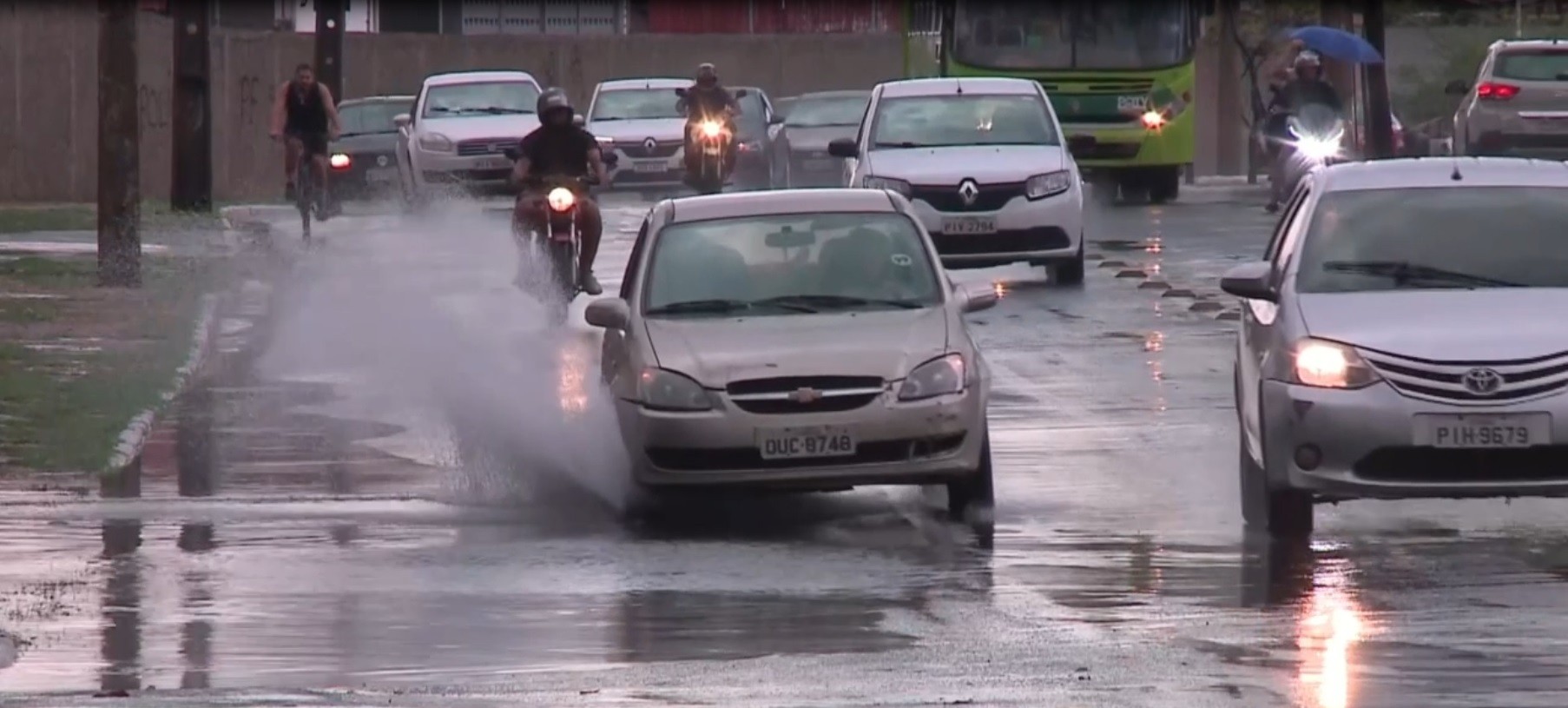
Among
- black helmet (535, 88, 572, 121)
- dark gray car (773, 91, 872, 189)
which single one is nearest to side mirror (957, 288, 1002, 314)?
black helmet (535, 88, 572, 121)

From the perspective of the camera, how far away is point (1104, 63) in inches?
1366

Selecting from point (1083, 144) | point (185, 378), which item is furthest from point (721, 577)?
point (1083, 144)

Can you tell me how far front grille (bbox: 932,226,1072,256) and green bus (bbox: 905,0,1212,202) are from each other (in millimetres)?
10743

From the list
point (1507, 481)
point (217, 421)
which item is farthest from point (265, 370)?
point (1507, 481)

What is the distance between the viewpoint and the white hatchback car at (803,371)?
1242 centimetres

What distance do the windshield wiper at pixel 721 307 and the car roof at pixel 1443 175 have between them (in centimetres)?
227

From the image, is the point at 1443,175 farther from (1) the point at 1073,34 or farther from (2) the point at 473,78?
(2) the point at 473,78

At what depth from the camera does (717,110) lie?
119 ft

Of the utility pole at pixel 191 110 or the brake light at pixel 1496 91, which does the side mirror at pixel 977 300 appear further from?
the brake light at pixel 1496 91

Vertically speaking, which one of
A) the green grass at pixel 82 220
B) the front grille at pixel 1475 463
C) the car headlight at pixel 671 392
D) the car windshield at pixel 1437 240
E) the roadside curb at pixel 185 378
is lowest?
the green grass at pixel 82 220

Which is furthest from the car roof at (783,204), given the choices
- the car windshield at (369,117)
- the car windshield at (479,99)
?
the car windshield at (369,117)

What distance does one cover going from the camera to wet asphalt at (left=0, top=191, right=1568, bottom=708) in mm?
8969

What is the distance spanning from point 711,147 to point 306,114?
20.3 feet

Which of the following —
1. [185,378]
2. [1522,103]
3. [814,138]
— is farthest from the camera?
[814,138]
